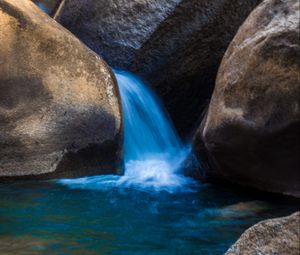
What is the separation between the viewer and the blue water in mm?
3702

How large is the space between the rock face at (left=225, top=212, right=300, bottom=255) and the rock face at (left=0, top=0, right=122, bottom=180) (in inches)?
144

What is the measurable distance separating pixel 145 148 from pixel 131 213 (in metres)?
2.54

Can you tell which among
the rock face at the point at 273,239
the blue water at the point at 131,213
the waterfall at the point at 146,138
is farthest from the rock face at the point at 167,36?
the rock face at the point at 273,239

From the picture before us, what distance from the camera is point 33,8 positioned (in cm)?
638

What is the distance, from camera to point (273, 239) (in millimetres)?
2381

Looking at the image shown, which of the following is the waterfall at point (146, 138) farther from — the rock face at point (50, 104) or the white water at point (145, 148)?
the rock face at point (50, 104)

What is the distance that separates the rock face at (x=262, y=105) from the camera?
13.7ft

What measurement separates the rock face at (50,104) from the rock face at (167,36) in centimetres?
117

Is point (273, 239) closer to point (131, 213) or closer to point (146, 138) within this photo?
point (131, 213)

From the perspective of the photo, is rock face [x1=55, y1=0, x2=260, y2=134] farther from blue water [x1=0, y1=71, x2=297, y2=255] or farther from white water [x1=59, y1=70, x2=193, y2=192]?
blue water [x1=0, y1=71, x2=297, y2=255]

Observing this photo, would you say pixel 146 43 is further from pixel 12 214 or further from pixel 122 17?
pixel 12 214

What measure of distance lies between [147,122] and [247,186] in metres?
2.42

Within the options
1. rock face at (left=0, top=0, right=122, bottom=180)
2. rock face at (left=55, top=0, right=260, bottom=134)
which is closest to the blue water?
rock face at (left=0, top=0, right=122, bottom=180)

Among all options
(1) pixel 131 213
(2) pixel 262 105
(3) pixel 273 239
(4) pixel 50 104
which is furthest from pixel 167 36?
(3) pixel 273 239
